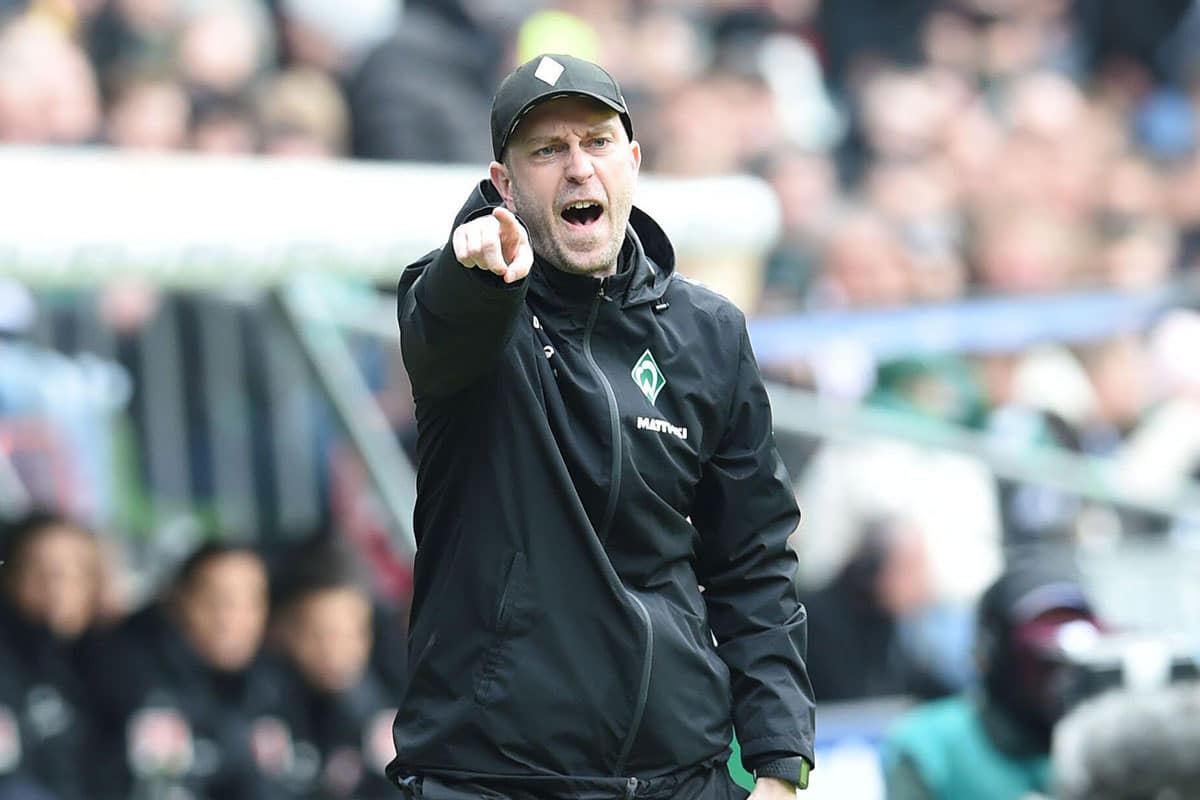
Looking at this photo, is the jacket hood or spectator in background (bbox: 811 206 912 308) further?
spectator in background (bbox: 811 206 912 308)

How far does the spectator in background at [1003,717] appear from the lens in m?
6.00

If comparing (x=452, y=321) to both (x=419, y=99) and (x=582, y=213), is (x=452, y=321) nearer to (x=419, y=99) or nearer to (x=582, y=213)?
(x=582, y=213)

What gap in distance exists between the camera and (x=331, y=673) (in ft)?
25.7

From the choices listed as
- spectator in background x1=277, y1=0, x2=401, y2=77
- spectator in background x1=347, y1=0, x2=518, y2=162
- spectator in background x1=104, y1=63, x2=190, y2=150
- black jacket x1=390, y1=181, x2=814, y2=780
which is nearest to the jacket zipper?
black jacket x1=390, y1=181, x2=814, y2=780

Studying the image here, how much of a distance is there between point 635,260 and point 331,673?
160 inches

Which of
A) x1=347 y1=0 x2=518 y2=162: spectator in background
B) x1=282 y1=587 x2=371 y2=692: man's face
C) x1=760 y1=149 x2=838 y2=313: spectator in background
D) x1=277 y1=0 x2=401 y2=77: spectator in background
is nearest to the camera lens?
x1=282 y1=587 x2=371 y2=692: man's face

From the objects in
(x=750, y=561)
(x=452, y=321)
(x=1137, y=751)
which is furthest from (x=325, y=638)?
(x=452, y=321)

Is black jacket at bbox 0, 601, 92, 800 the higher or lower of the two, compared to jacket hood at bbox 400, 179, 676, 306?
lower

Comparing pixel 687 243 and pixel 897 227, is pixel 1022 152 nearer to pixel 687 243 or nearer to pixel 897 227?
pixel 897 227

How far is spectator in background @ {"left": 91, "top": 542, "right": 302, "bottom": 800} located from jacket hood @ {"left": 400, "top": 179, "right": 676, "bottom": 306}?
357 centimetres

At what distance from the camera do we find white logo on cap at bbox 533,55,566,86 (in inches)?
151

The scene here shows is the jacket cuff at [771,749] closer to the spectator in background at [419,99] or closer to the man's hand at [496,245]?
the man's hand at [496,245]

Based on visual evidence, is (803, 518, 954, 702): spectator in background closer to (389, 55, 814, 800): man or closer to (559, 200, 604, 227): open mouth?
(389, 55, 814, 800): man

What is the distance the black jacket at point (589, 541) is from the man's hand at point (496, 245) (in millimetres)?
71
